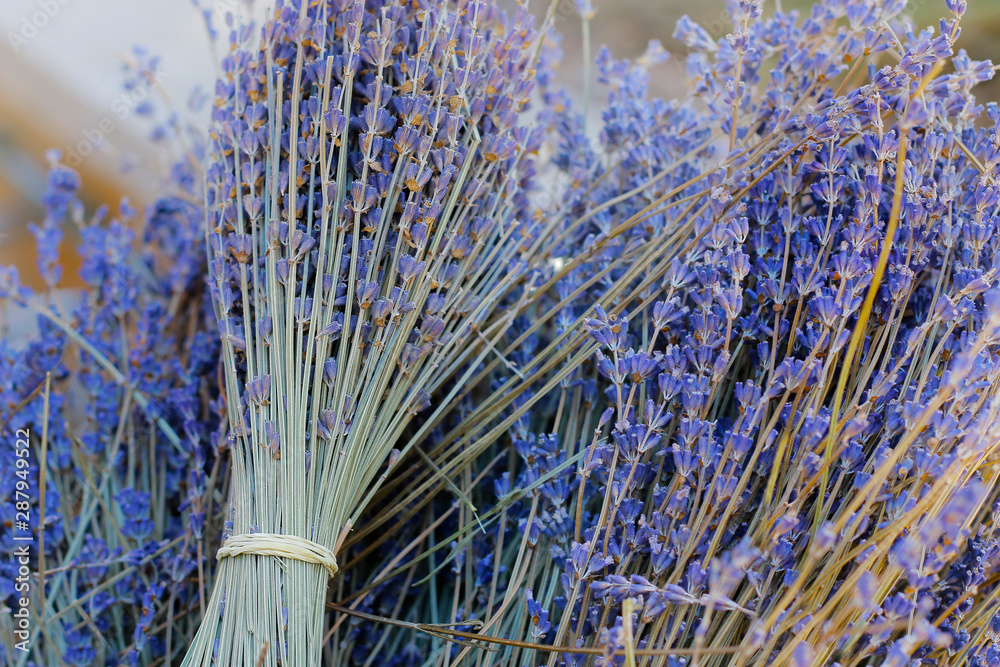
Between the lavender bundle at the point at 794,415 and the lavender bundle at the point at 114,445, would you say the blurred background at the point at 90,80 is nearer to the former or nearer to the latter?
the lavender bundle at the point at 114,445

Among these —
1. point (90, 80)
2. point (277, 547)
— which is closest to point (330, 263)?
point (277, 547)

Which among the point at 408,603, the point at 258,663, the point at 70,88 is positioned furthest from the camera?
the point at 70,88

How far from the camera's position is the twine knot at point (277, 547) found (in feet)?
1.93

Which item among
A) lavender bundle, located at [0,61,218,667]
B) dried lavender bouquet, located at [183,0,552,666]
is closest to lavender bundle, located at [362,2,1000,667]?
dried lavender bouquet, located at [183,0,552,666]

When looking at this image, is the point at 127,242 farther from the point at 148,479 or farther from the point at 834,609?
the point at 834,609

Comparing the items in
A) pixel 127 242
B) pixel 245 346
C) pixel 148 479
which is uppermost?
pixel 127 242

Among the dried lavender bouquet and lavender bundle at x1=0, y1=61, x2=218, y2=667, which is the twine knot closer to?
the dried lavender bouquet

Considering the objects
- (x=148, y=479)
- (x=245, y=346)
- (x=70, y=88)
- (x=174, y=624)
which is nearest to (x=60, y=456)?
(x=148, y=479)

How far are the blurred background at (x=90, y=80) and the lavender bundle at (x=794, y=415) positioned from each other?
0.73 meters

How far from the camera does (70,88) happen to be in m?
1.46

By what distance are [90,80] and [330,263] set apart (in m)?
1.18

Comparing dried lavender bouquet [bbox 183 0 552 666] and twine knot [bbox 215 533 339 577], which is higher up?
dried lavender bouquet [bbox 183 0 552 666]

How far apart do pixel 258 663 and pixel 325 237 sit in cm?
34

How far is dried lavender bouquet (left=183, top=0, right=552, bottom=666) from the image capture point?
1.98 ft
